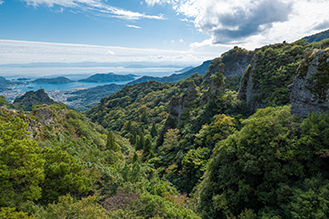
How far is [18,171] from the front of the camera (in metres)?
8.08

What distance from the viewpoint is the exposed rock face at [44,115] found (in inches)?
794

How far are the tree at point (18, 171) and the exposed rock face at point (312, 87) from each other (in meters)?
19.8

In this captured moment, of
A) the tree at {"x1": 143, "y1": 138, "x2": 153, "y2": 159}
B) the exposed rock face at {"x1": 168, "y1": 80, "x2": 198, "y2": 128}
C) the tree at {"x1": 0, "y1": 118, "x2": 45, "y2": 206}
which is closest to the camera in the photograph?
the tree at {"x1": 0, "y1": 118, "x2": 45, "y2": 206}

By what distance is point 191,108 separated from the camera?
38.0 meters

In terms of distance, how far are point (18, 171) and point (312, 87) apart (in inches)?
841

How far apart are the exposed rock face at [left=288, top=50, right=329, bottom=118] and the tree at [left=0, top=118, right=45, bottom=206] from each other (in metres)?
19.8

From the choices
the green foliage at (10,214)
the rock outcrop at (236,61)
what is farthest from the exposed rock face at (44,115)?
the rock outcrop at (236,61)

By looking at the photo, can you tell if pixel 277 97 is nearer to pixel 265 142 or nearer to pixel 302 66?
pixel 302 66

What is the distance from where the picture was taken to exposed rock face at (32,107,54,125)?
20.2m

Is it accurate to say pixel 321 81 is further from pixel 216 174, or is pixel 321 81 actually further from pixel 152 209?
pixel 152 209

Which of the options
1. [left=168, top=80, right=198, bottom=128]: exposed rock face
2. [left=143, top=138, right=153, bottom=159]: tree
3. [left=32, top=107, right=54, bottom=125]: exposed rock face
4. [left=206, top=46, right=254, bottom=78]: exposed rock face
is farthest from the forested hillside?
[left=206, top=46, right=254, bottom=78]: exposed rock face

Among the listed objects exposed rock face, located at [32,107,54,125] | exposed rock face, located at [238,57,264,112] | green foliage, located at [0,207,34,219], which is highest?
exposed rock face, located at [238,57,264,112]

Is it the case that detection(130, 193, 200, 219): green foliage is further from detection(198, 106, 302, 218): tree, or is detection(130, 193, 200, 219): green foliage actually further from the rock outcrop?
the rock outcrop

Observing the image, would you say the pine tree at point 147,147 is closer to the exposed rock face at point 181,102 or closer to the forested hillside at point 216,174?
the exposed rock face at point 181,102
